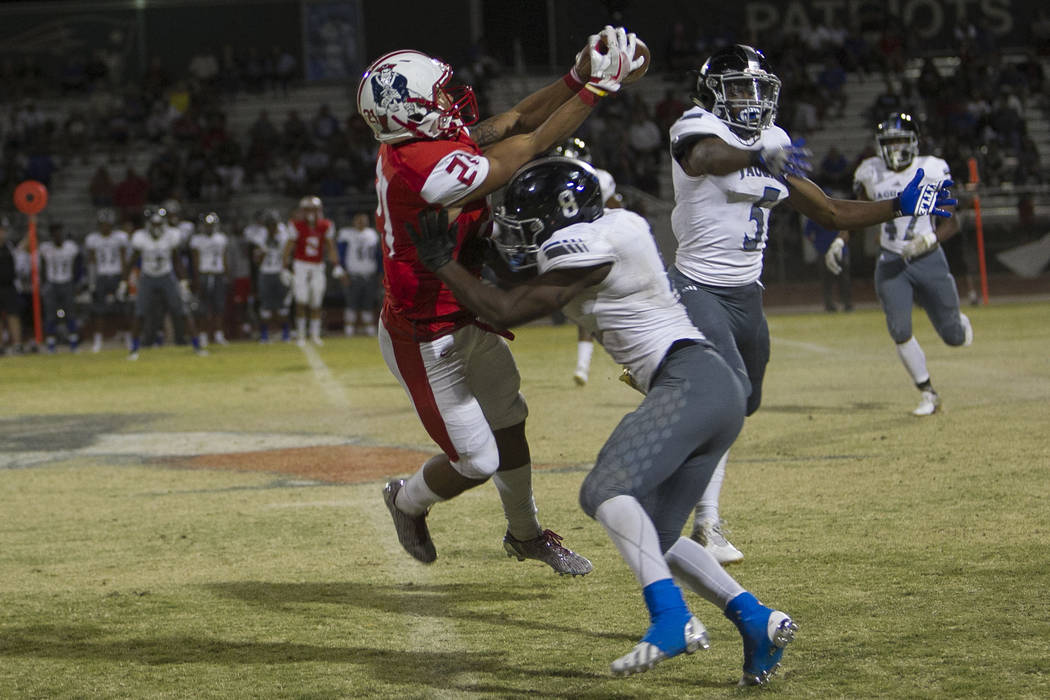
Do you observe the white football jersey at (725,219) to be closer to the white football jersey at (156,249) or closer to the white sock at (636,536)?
the white sock at (636,536)

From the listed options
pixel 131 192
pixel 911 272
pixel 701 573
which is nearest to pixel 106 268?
pixel 131 192

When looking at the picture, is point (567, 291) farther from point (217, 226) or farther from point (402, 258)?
point (217, 226)

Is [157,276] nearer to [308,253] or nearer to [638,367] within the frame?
[308,253]

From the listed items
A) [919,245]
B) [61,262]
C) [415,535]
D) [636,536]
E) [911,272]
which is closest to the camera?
[636,536]

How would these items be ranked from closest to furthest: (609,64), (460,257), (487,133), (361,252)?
1. (609,64)
2. (460,257)
3. (487,133)
4. (361,252)

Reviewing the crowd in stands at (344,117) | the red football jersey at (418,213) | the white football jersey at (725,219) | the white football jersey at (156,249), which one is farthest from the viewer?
the crowd in stands at (344,117)

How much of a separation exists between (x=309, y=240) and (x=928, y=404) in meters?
12.2

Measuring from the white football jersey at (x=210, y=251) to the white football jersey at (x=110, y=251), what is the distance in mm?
1238

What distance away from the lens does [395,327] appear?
16.9 feet

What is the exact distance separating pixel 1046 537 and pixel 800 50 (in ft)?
81.0

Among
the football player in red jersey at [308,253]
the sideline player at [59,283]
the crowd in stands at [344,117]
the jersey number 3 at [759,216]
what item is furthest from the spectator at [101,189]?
the jersey number 3 at [759,216]

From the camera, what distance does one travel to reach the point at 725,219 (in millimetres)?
5984

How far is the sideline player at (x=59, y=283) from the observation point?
21500 mm

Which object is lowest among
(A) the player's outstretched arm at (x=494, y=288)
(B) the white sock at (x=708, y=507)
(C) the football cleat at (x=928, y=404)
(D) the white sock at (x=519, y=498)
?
(C) the football cleat at (x=928, y=404)
